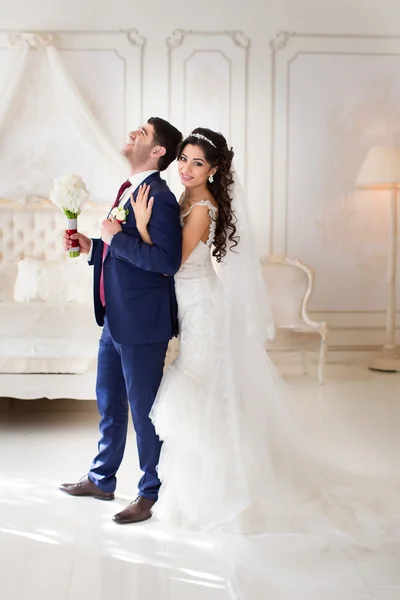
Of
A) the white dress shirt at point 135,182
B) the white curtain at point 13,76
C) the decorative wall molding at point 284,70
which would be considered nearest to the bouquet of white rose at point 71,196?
the white dress shirt at point 135,182

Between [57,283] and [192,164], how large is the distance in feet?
9.38

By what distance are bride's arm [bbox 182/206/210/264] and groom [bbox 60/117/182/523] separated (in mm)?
61

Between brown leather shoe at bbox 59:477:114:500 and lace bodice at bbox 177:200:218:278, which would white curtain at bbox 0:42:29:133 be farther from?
brown leather shoe at bbox 59:477:114:500

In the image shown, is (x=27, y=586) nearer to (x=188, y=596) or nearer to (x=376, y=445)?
(x=188, y=596)

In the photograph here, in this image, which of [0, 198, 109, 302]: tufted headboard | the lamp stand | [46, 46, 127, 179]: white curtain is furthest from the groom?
the lamp stand

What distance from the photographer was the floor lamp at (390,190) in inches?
232

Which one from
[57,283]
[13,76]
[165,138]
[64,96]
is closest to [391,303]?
[57,283]

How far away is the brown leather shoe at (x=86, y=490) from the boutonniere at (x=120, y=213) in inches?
42.4

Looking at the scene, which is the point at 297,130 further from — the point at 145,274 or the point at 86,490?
the point at 86,490

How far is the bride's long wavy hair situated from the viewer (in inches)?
109

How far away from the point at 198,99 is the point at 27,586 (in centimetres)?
466

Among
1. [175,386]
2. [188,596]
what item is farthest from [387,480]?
[188,596]

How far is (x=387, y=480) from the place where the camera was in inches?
126

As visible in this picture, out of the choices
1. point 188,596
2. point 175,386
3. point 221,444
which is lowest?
point 188,596
